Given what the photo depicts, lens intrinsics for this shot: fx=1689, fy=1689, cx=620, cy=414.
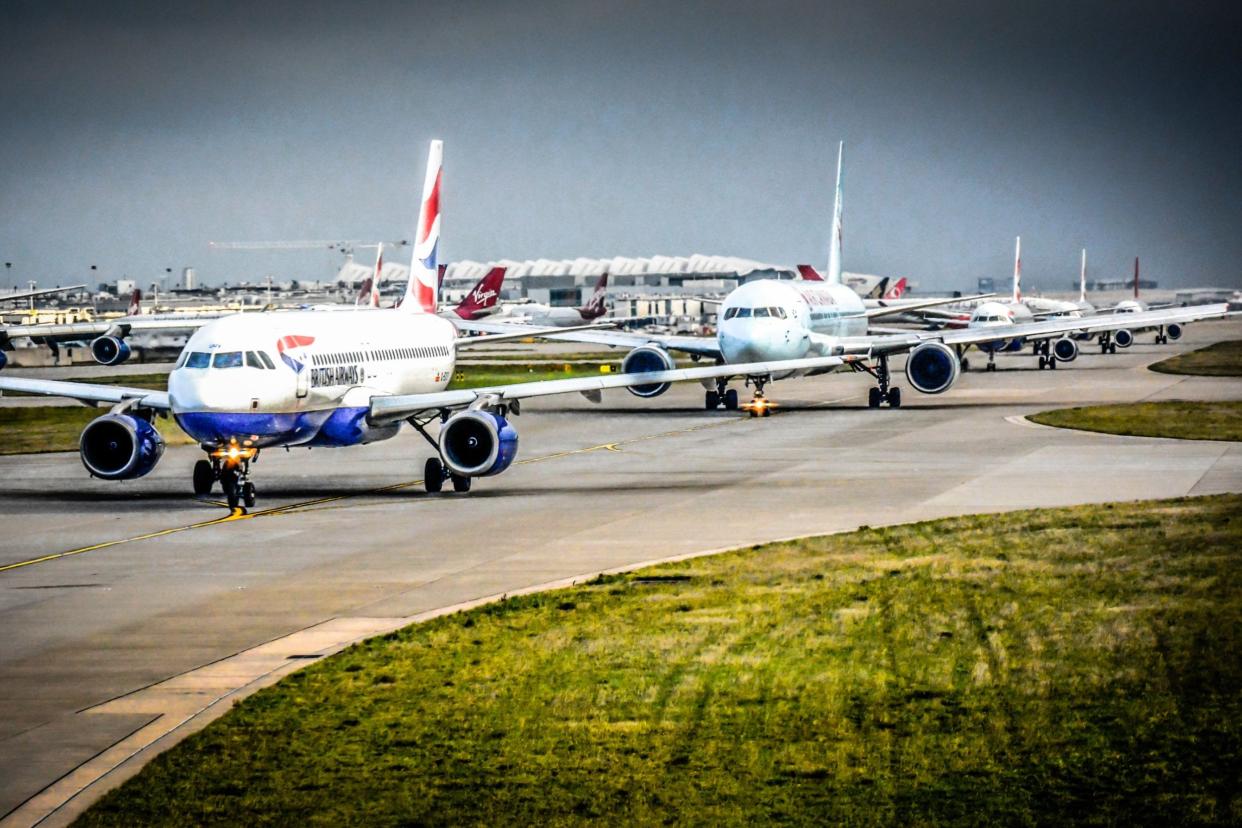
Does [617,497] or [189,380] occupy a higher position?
[189,380]

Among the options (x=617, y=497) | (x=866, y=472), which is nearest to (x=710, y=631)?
(x=617, y=497)

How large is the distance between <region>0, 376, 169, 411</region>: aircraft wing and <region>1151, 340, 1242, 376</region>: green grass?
60.1 metres

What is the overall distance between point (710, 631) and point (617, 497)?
15062 mm

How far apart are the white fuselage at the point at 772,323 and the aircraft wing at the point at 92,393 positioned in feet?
87.9

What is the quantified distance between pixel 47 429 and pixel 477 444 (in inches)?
1091

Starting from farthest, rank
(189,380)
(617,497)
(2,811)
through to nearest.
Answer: (617,497), (189,380), (2,811)

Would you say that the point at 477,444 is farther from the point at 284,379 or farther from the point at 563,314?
the point at 563,314

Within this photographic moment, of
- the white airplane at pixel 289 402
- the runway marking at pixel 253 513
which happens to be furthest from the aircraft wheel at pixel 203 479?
the runway marking at pixel 253 513

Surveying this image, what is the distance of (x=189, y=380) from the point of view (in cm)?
3234

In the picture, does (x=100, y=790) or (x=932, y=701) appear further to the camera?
(x=932, y=701)

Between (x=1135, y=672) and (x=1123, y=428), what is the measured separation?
111ft

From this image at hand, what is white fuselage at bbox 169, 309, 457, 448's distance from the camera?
3238 centimetres

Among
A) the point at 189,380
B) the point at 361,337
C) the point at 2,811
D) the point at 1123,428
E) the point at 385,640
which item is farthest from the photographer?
the point at 1123,428

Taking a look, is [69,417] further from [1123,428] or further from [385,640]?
[385,640]
